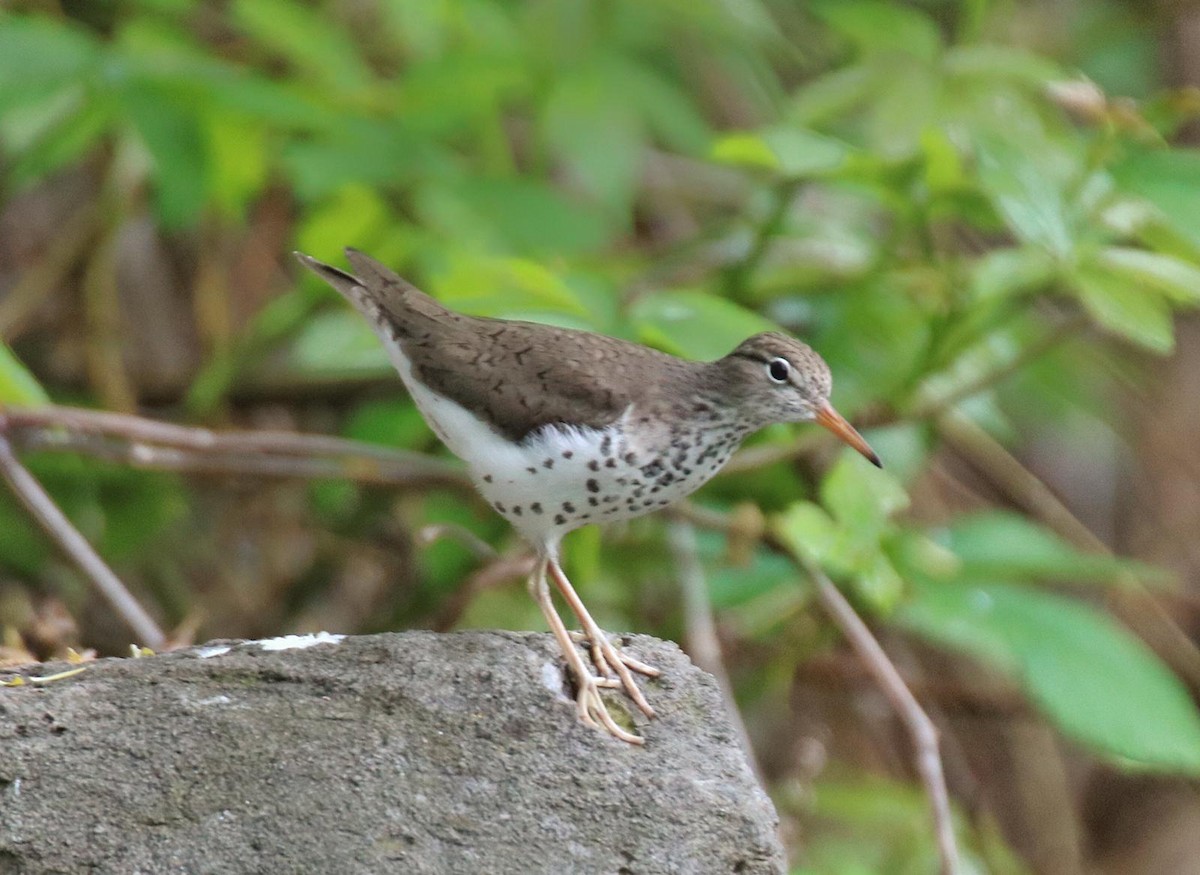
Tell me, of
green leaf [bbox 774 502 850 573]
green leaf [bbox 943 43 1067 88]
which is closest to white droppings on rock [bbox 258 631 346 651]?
green leaf [bbox 774 502 850 573]

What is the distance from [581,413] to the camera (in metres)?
→ 3.53

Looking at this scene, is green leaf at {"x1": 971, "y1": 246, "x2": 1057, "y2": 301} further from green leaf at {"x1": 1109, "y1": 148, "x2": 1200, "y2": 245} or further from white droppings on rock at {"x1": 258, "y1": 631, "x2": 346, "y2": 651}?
white droppings on rock at {"x1": 258, "y1": 631, "x2": 346, "y2": 651}

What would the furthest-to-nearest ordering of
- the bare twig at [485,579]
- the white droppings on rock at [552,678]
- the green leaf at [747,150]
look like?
the bare twig at [485,579], the green leaf at [747,150], the white droppings on rock at [552,678]

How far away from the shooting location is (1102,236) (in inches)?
191

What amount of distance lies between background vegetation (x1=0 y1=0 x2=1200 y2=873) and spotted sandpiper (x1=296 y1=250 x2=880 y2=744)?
565 millimetres

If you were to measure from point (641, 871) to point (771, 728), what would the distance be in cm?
566

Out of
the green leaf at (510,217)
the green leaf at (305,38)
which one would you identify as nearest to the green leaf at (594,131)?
the green leaf at (510,217)

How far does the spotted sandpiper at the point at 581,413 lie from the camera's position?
3.47m

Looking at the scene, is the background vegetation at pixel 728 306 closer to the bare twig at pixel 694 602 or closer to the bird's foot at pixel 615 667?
the bare twig at pixel 694 602

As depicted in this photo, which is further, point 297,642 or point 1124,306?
point 1124,306

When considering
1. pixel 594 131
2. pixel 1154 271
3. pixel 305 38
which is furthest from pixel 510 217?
pixel 1154 271

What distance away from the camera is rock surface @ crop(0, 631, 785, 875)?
278 centimetres

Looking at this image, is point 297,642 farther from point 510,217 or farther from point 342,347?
point 510,217

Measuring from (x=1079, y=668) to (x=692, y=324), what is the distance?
6.01ft
